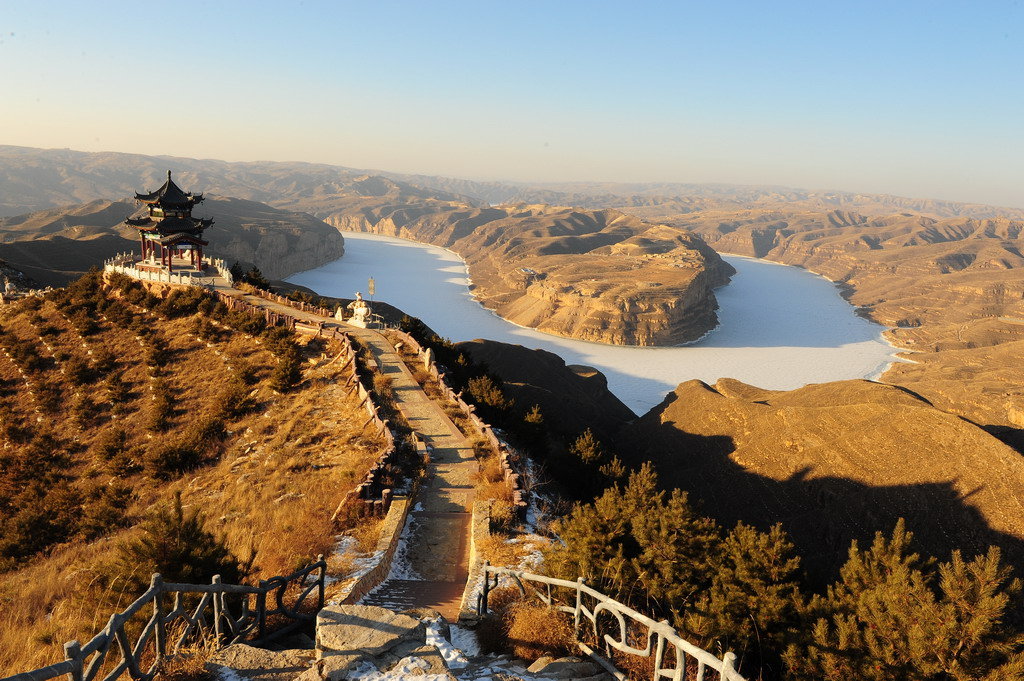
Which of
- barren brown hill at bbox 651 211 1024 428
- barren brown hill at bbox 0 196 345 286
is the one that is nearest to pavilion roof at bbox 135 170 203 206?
barren brown hill at bbox 0 196 345 286

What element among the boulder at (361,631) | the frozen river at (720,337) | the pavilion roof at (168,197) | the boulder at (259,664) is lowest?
the frozen river at (720,337)

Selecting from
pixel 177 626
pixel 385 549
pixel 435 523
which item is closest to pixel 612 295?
pixel 435 523

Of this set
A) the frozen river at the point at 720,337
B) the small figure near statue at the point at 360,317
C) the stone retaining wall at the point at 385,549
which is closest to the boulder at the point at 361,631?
the stone retaining wall at the point at 385,549

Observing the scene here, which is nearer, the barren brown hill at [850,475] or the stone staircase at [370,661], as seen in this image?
the stone staircase at [370,661]

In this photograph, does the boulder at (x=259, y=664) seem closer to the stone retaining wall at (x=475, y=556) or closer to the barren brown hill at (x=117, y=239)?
the stone retaining wall at (x=475, y=556)

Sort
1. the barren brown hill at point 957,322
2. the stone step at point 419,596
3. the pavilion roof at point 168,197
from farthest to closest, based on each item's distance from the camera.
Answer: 1. the barren brown hill at point 957,322
2. the pavilion roof at point 168,197
3. the stone step at point 419,596

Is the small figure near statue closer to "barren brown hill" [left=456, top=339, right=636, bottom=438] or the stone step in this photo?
"barren brown hill" [left=456, top=339, right=636, bottom=438]

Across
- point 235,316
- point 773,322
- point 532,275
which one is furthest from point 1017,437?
point 532,275
